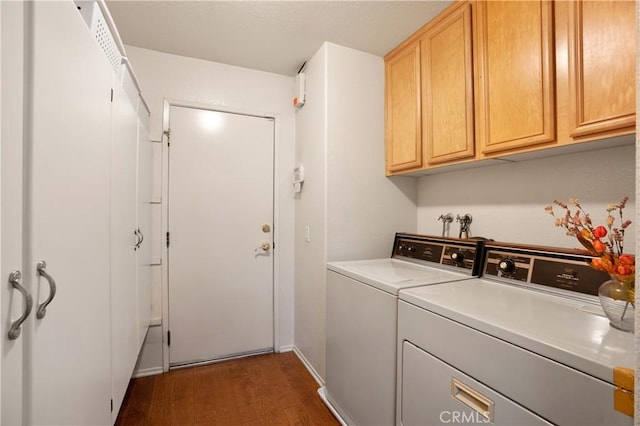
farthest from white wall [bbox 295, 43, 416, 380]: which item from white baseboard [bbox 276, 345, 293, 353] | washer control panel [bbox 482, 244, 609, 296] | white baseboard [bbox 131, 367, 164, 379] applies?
white baseboard [bbox 131, 367, 164, 379]

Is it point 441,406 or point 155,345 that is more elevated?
point 441,406

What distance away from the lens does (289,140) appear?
103 inches

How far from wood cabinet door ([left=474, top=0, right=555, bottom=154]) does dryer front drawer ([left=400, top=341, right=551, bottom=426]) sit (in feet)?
3.32

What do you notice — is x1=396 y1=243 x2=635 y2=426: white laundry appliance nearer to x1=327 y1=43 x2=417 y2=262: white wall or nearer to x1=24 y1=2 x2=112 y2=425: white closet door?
x1=327 y1=43 x2=417 y2=262: white wall

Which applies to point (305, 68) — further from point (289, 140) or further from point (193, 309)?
point (193, 309)

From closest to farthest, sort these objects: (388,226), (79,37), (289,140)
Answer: (79,37) → (388,226) → (289,140)

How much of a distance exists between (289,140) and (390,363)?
6.47 ft

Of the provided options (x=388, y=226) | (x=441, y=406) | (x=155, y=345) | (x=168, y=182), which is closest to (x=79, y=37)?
(x=168, y=182)

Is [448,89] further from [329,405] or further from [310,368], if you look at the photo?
[310,368]

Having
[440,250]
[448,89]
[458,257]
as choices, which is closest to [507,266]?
[458,257]

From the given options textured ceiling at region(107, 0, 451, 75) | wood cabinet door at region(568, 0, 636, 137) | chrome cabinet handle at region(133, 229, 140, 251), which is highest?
textured ceiling at region(107, 0, 451, 75)

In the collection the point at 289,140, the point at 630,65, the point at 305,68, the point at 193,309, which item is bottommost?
the point at 193,309

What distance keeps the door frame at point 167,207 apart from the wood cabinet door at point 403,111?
0.99 meters

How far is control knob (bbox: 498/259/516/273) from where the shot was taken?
4.49 feet
